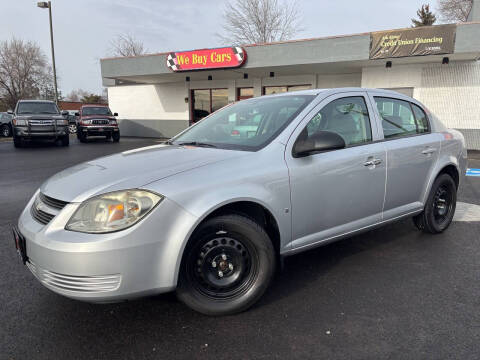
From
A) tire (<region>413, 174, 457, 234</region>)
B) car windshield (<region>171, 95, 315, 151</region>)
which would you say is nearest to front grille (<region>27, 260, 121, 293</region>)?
car windshield (<region>171, 95, 315, 151</region>)

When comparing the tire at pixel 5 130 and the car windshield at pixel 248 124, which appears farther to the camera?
the tire at pixel 5 130

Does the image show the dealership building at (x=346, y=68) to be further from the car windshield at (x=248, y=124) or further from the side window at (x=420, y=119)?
the car windshield at (x=248, y=124)

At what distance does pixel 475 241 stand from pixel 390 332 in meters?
2.44

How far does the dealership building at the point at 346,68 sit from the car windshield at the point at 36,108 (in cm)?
435

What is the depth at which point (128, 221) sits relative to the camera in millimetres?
2154

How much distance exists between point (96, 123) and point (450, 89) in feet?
53.0

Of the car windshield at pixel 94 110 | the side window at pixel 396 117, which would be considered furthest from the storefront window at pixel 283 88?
the side window at pixel 396 117

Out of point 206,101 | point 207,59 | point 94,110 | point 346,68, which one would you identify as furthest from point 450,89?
point 94,110

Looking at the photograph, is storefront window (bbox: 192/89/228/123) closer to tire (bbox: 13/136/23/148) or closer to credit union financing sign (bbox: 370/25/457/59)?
tire (bbox: 13/136/23/148)

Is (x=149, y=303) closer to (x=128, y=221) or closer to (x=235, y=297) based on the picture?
(x=235, y=297)

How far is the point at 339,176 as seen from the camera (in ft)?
9.92

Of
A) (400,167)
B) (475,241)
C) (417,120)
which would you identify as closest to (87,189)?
(400,167)

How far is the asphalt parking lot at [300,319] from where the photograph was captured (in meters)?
2.23

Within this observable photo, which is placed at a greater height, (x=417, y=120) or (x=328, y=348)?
(x=417, y=120)
